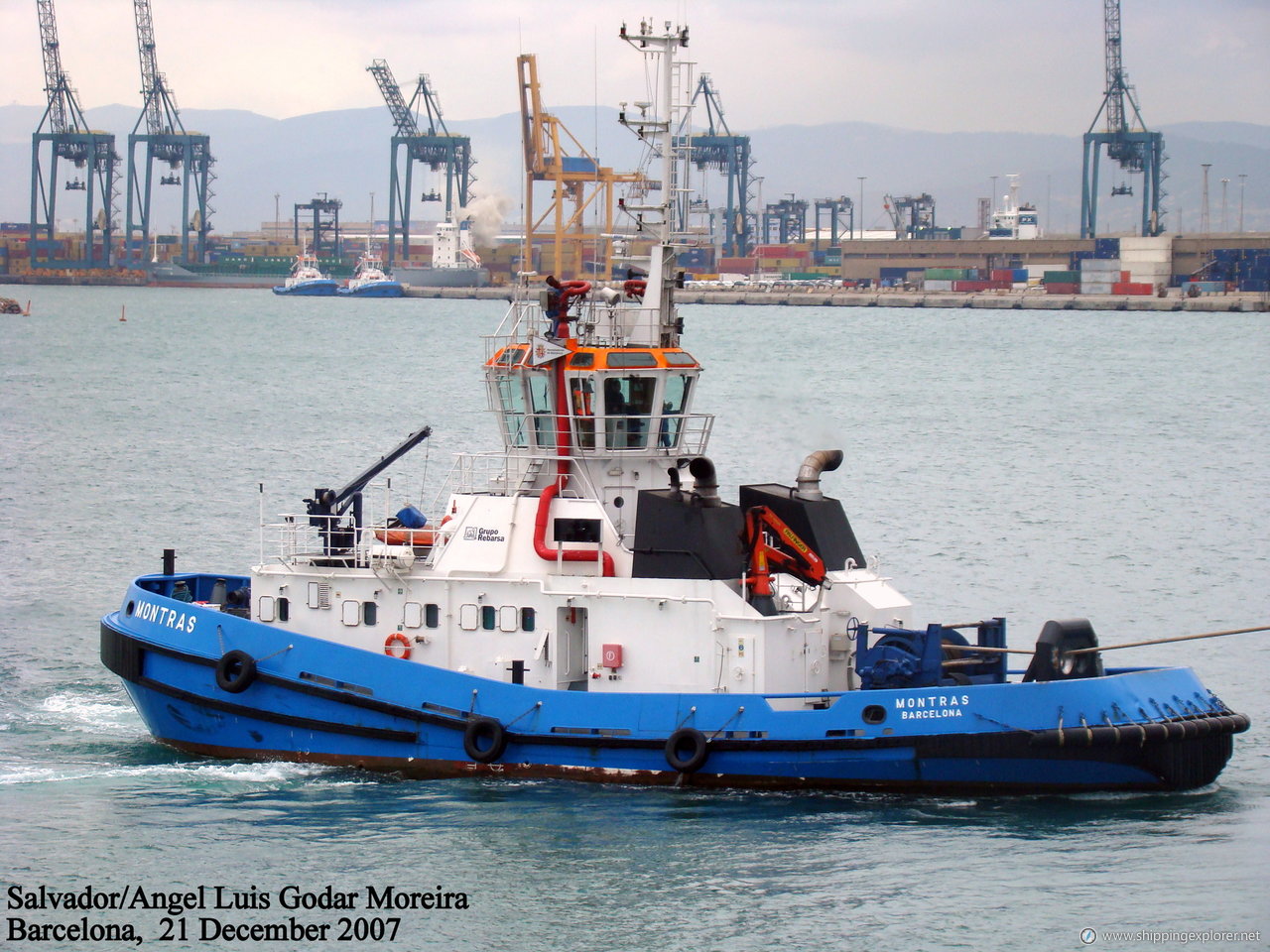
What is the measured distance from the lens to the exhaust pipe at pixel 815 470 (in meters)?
15.4

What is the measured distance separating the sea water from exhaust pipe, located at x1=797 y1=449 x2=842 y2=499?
2.18 m

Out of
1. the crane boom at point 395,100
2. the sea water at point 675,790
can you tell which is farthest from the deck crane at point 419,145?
the sea water at point 675,790

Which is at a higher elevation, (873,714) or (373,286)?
(373,286)

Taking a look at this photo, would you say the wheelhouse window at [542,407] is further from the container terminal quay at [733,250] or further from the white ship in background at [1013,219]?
the white ship in background at [1013,219]

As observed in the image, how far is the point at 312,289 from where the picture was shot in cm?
14388

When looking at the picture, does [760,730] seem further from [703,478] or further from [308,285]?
[308,285]

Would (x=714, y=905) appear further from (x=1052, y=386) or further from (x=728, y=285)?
(x=728, y=285)

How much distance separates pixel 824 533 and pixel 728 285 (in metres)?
119

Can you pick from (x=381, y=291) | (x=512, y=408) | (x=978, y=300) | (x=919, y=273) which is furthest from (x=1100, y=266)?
(x=512, y=408)

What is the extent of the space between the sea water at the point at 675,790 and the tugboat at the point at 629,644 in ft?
1.24

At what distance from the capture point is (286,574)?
16.0 meters

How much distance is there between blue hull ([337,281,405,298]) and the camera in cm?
13950

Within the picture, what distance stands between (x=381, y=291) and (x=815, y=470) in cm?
12729

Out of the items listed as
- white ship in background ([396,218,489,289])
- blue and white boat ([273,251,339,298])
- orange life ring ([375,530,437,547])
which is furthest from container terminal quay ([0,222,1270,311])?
orange life ring ([375,530,437,547])
